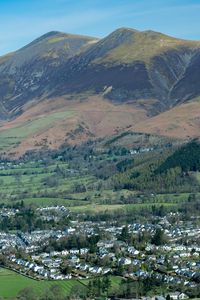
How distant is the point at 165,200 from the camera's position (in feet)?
343

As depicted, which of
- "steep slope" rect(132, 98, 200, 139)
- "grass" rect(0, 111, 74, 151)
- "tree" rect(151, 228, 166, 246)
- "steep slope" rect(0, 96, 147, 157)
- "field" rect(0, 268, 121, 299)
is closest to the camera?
"field" rect(0, 268, 121, 299)

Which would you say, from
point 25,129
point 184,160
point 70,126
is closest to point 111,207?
point 184,160

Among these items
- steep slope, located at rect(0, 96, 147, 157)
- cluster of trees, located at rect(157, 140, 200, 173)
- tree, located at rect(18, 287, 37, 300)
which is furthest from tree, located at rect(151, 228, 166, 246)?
steep slope, located at rect(0, 96, 147, 157)

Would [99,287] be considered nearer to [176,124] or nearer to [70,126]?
[176,124]

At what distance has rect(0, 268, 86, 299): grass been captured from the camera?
6210 cm

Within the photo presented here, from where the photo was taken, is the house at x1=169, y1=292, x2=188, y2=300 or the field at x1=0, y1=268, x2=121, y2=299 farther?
the field at x1=0, y1=268, x2=121, y2=299

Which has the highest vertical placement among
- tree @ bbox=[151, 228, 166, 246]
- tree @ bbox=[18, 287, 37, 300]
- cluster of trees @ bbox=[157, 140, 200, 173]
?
tree @ bbox=[18, 287, 37, 300]

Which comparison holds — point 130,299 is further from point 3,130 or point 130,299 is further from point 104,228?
point 3,130

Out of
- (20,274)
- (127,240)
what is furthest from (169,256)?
(20,274)

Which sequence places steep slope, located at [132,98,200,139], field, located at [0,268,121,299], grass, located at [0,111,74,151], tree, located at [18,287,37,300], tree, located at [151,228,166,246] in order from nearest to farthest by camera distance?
tree, located at [18,287,37,300] → field, located at [0,268,121,299] → tree, located at [151,228,166,246] → steep slope, located at [132,98,200,139] → grass, located at [0,111,74,151]

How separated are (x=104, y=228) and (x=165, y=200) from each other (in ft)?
56.9

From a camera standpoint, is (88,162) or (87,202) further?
(88,162)

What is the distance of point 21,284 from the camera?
65062mm

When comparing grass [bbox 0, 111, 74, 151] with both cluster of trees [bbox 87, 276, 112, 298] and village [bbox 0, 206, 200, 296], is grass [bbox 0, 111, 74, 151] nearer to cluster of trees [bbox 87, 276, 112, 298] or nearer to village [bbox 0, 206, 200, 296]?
village [bbox 0, 206, 200, 296]
